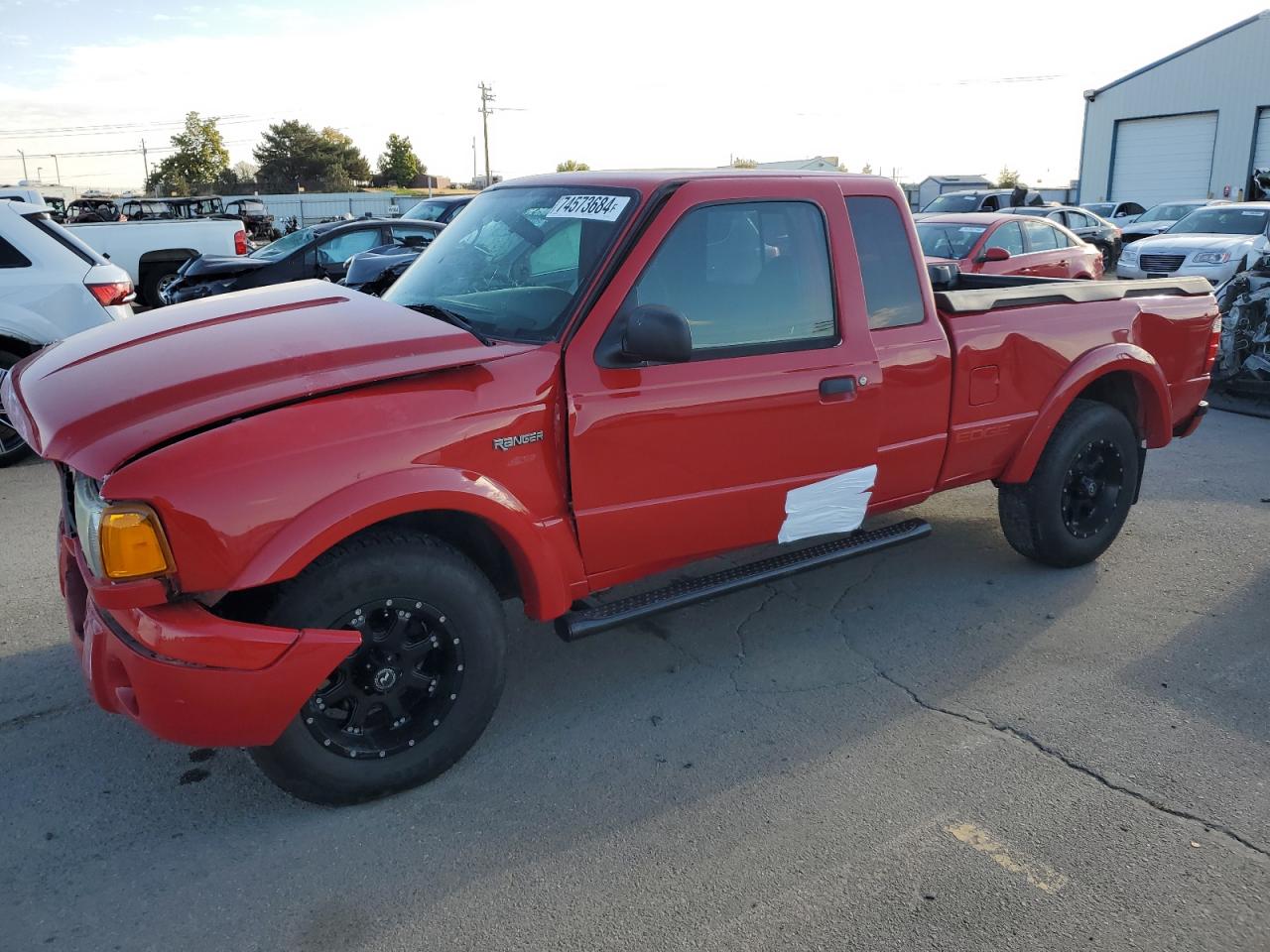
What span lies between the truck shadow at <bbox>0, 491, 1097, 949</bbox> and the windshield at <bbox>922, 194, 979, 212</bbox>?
64.6ft

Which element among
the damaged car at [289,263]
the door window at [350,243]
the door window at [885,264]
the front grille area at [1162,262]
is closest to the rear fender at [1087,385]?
the door window at [885,264]

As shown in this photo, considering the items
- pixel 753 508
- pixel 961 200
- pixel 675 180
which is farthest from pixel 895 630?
pixel 961 200

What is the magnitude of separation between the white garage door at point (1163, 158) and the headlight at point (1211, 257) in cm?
2363

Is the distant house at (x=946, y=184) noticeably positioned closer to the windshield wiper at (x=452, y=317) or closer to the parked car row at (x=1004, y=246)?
the parked car row at (x=1004, y=246)

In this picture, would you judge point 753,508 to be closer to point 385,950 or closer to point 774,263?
point 774,263

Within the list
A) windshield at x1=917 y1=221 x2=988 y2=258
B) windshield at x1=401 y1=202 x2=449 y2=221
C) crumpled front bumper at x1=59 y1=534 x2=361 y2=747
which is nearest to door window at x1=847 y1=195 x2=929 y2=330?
crumpled front bumper at x1=59 y1=534 x2=361 y2=747

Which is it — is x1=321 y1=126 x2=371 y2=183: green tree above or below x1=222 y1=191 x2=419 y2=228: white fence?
above

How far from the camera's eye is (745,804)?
10.4 ft

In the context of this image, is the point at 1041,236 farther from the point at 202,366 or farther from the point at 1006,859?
the point at 202,366

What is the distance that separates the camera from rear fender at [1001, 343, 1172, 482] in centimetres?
466

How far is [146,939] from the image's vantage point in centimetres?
258

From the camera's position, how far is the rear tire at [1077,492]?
4.80 metres

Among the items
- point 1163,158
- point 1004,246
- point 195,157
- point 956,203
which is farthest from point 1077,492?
point 195,157

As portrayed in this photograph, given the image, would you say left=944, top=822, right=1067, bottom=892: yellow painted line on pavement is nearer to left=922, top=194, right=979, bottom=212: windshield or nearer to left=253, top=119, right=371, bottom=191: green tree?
left=922, top=194, right=979, bottom=212: windshield
